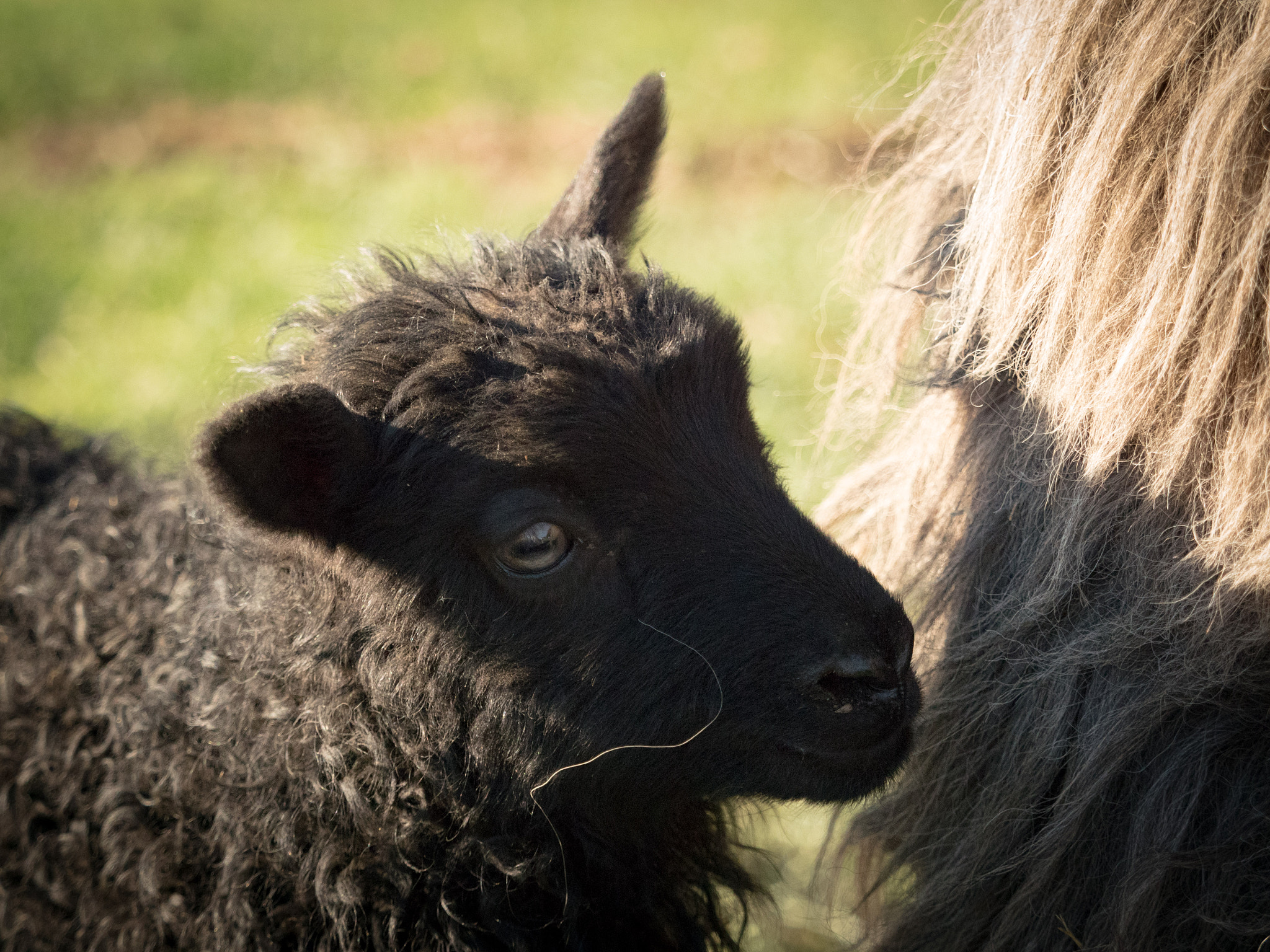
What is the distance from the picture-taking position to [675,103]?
1530 cm

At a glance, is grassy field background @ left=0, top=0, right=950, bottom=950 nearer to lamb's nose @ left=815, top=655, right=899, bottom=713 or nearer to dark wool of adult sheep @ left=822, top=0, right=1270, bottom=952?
dark wool of adult sheep @ left=822, top=0, right=1270, bottom=952

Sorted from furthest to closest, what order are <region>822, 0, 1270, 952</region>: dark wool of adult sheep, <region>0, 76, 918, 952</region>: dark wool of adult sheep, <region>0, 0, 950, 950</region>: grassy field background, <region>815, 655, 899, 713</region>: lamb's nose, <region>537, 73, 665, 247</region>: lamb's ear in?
<region>0, 0, 950, 950</region>: grassy field background, <region>537, 73, 665, 247</region>: lamb's ear, <region>0, 76, 918, 952</region>: dark wool of adult sheep, <region>815, 655, 899, 713</region>: lamb's nose, <region>822, 0, 1270, 952</region>: dark wool of adult sheep

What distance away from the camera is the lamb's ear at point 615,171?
3.53m

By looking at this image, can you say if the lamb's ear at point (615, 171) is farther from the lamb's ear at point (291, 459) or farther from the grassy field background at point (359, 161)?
the lamb's ear at point (291, 459)

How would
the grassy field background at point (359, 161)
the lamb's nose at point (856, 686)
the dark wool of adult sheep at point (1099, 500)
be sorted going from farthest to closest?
the grassy field background at point (359, 161)
the lamb's nose at point (856, 686)
the dark wool of adult sheep at point (1099, 500)

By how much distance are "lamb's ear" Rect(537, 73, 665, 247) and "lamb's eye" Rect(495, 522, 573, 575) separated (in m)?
1.16

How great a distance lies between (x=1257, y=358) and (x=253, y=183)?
508 inches

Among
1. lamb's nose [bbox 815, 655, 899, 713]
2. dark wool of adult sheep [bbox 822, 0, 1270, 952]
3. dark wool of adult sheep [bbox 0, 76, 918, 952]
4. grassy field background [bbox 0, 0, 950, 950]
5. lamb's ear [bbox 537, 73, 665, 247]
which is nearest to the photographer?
dark wool of adult sheep [bbox 822, 0, 1270, 952]

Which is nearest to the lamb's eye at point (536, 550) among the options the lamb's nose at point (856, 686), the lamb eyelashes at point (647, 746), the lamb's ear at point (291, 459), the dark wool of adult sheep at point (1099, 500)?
the lamb eyelashes at point (647, 746)

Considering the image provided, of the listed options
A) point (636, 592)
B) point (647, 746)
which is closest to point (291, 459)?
point (636, 592)

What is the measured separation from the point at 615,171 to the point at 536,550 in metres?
1.47

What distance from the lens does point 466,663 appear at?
288cm

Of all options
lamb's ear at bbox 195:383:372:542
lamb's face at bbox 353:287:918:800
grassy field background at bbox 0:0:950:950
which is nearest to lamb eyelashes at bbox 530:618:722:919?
lamb's face at bbox 353:287:918:800

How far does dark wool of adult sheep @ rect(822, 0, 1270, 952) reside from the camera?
2406 mm
